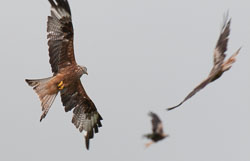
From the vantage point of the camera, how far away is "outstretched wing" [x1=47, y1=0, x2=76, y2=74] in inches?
445

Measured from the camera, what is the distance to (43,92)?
1124 centimetres

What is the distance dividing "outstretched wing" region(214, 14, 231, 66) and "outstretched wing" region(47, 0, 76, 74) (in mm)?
3871

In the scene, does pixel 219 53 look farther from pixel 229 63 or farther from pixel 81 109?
pixel 81 109

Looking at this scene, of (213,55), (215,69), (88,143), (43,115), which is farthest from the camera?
(88,143)

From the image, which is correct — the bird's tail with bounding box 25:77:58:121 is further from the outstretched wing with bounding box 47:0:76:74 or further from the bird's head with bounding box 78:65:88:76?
the bird's head with bounding box 78:65:88:76

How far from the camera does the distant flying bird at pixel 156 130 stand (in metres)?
7.71

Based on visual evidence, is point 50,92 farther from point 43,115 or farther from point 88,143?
point 88,143

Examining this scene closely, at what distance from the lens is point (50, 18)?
11422 millimetres

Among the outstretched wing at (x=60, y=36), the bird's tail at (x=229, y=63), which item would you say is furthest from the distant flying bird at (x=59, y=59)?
the bird's tail at (x=229, y=63)

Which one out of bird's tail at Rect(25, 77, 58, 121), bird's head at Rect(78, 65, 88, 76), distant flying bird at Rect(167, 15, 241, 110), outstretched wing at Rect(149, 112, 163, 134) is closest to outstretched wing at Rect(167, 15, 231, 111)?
distant flying bird at Rect(167, 15, 241, 110)

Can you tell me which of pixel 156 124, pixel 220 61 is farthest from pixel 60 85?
pixel 220 61

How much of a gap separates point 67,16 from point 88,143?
3.16 meters

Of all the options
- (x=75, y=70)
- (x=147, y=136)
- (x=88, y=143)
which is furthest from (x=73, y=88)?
(x=147, y=136)

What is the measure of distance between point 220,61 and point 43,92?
472 cm
